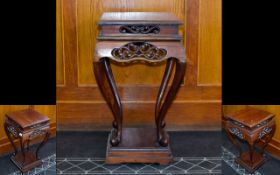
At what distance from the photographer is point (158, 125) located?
2133 millimetres

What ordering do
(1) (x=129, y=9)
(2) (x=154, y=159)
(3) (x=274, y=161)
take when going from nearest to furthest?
(2) (x=154, y=159), (3) (x=274, y=161), (1) (x=129, y=9)

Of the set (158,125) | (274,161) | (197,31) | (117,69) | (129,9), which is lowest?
(274,161)

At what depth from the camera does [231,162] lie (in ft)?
7.01

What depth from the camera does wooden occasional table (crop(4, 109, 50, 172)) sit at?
1.96m

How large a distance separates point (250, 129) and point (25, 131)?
51.1 inches

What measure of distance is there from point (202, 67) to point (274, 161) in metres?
0.83

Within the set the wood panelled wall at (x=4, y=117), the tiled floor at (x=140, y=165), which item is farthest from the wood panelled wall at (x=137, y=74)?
the wood panelled wall at (x=4, y=117)

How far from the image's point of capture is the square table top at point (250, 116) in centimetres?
193

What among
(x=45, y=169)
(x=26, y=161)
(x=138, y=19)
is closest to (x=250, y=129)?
(x=138, y=19)

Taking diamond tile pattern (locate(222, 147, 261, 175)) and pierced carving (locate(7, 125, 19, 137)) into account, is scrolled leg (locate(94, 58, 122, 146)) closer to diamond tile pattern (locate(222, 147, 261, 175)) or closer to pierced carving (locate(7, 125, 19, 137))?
pierced carving (locate(7, 125, 19, 137))

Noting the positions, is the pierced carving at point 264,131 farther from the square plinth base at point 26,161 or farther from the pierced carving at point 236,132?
the square plinth base at point 26,161

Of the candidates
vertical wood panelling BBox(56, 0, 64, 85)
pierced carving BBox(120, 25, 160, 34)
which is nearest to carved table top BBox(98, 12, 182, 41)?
pierced carving BBox(120, 25, 160, 34)

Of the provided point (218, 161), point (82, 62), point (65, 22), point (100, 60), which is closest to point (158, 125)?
point (218, 161)

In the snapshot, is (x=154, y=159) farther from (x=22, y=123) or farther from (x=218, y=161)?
(x=22, y=123)
